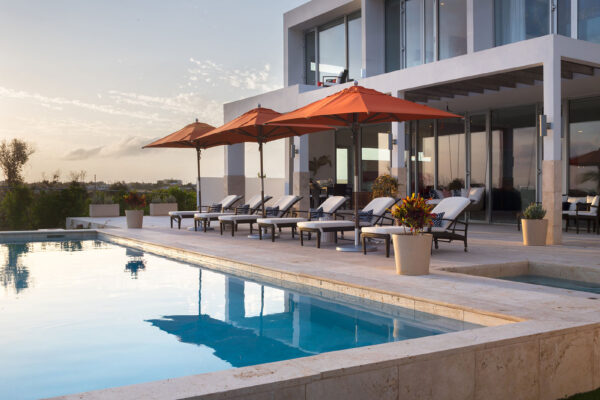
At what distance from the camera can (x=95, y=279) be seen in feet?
26.5

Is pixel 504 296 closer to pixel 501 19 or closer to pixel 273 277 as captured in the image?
pixel 273 277

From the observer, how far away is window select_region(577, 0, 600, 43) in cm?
1226

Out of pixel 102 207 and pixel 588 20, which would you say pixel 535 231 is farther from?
pixel 102 207

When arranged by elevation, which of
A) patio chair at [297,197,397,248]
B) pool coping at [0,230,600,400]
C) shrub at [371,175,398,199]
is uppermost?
shrub at [371,175,398,199]

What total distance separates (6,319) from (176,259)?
164 inches

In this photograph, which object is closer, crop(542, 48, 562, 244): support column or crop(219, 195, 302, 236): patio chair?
crop(542, 48, 562, 244): support column

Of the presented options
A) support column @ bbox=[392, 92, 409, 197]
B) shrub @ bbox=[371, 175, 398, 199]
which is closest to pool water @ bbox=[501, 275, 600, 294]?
shrub @ bbox=[371, 175, 398, 199]

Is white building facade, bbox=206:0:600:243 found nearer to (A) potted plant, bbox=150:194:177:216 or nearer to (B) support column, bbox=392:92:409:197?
(B) support column, bbox=392:92:409:197

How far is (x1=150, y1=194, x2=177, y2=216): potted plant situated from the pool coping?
18943 millimetres

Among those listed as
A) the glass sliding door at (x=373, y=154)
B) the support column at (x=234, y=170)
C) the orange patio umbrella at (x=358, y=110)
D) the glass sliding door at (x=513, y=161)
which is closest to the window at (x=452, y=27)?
the glass sliding door at (x=513, y=161)

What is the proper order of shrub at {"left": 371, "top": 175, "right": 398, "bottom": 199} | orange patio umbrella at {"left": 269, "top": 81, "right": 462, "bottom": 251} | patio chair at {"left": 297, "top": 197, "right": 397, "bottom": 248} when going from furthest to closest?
shrub at {"left": 371, "top": 175, "right": 398, "bottom": 199} → patio chair at {"left": 297, "top": 197, "right": 397, "bottom": 248} → orange patio umbrella at {"left": 269, "top": 81, "right": 462, "bottom": 251}

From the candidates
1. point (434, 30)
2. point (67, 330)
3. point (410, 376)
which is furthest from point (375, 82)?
point (410, 376)

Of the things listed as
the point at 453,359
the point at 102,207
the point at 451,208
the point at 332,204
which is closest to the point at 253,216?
the point at 332,204

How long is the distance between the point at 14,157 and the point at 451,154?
26.9 m
